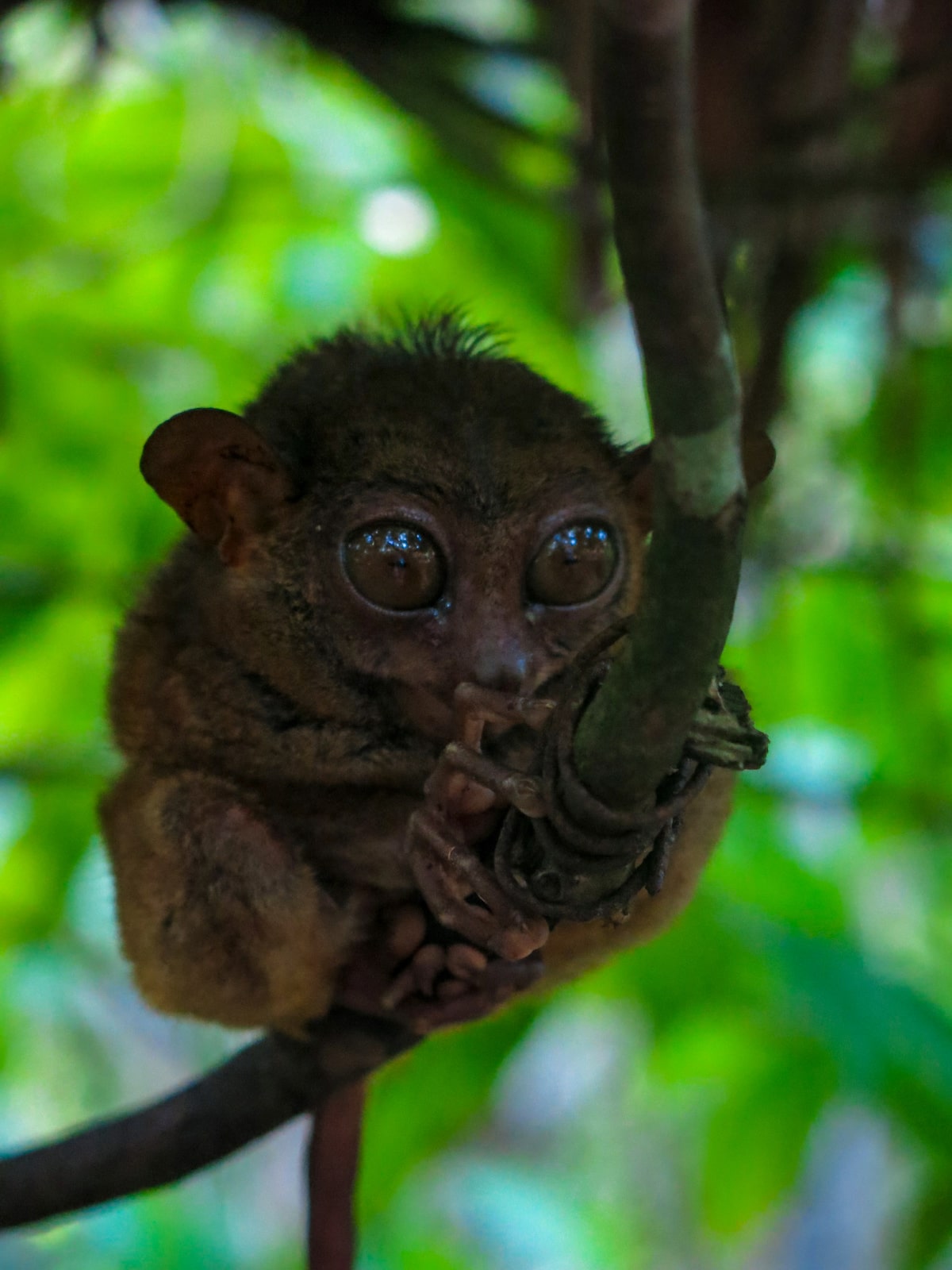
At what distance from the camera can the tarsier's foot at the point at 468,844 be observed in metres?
1.66

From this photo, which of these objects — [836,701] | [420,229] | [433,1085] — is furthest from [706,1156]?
[420,229]

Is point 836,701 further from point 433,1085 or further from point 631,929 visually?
point 631,929

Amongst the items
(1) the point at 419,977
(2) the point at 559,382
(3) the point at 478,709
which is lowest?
(1) the point at 419,977

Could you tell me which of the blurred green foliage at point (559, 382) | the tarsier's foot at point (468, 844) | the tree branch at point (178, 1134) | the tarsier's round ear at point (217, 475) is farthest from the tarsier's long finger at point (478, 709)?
the blurred green foliage at point (559, 382)

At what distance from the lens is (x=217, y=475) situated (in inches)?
88.6

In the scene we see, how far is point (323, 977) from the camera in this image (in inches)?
87.7

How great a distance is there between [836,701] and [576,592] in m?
2.21

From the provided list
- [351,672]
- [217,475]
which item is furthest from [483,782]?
[217,475]

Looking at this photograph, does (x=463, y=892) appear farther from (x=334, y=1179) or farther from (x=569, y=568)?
(x=334, y=1179)

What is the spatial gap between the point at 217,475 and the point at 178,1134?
107 cm

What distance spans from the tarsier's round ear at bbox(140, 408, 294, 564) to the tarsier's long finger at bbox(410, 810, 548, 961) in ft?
2.18

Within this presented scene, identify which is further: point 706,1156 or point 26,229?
point 26,229

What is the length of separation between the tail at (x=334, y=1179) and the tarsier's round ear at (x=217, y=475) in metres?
0.95

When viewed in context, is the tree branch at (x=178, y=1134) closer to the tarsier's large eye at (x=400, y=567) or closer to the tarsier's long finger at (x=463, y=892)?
the tarsier's long finger at (x=463, y=892)
